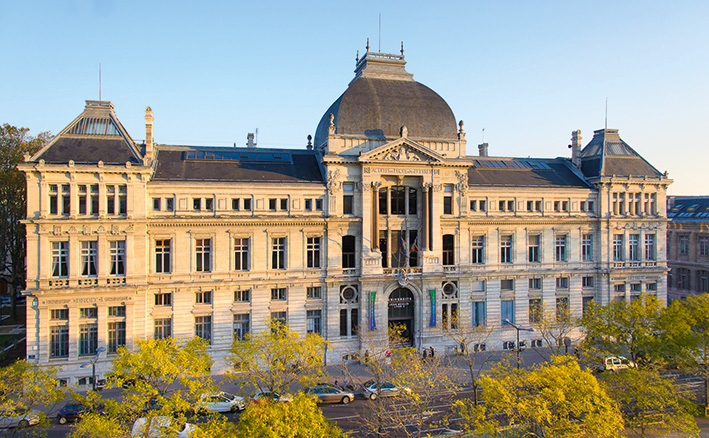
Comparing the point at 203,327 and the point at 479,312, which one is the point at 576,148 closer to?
the point at 479,312

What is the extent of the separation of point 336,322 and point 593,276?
3684 centimetres

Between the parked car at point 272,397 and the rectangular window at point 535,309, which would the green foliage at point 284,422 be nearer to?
the parked car at point 272,397

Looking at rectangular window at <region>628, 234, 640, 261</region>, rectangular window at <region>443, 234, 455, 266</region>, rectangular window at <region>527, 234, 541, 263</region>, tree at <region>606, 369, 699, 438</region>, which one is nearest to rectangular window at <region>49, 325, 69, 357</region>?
rectangular window at <region>443, 234, 455, 266</region>

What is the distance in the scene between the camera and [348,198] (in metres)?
62.1

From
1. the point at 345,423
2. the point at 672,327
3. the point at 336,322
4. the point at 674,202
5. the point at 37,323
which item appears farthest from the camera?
the point at 674,202

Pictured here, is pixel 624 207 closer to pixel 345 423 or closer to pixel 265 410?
pixel 345 423

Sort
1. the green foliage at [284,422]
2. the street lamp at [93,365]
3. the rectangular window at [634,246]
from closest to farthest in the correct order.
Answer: the green foliage at [284,422] → the street lamp at [93,365] → the rectangular window at [634,246]

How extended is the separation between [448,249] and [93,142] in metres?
43.8

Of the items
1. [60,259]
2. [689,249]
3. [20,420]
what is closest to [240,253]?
[60,259]

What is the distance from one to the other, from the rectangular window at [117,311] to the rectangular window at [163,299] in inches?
135

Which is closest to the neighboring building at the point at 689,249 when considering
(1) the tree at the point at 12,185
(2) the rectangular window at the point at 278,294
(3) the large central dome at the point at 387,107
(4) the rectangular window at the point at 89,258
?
(3) the large central dome at the point at 387,107

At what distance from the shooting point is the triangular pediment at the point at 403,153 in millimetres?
60688

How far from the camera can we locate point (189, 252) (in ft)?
185

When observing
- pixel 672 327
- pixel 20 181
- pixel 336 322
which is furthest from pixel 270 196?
pixel 672 327
